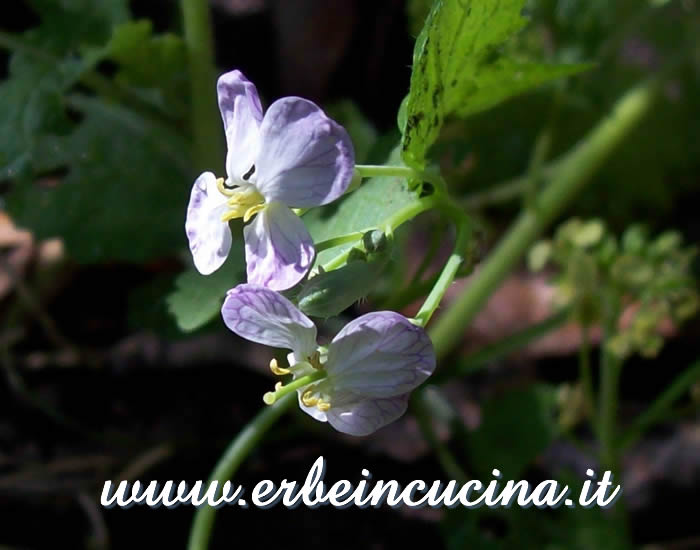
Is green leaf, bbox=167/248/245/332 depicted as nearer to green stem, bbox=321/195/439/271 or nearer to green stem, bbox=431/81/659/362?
green stem, bbox=321/195/439/271

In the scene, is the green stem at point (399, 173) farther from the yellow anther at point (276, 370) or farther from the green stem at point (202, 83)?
the green stem at point (202, 83)

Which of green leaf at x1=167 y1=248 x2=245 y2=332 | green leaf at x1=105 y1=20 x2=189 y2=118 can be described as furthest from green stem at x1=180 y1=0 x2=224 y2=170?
green leaf at x1=167 y1=248 x2=245 y2=332

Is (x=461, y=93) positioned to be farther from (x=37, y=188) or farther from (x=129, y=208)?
(x=37, y=188)

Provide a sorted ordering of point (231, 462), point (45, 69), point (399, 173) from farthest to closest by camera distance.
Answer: point (45, 69)
point (231, 462)
point (399, 173)

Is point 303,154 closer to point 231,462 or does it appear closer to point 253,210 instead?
point 253,210

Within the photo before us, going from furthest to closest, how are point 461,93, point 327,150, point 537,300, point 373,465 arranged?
point 537,300
point 373,465
point 461,93
point 327,150

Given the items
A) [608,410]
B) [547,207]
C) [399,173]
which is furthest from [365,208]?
[547,207]

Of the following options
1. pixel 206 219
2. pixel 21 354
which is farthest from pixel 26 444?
pixel 206 219
